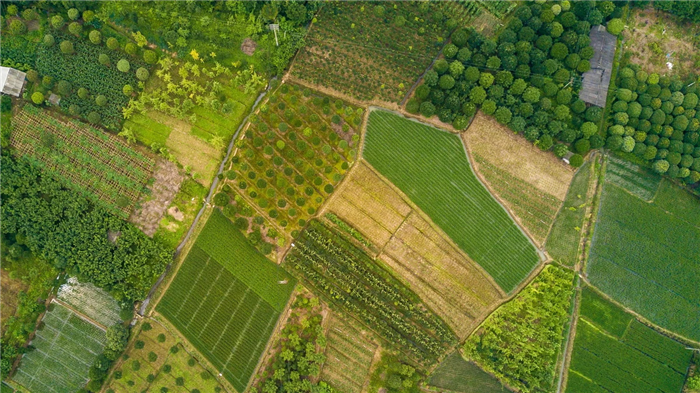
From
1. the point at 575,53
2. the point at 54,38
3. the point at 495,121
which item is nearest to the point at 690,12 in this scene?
the point at 575,53

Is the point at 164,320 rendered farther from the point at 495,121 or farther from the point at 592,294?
the point at 592,294

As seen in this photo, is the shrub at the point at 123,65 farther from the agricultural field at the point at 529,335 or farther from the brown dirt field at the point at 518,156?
the agricultural field at the point at 529,335

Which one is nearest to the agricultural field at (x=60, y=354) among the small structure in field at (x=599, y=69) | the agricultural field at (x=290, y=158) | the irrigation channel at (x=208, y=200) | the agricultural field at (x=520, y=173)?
the irrigation channel at (x=208, y=200)

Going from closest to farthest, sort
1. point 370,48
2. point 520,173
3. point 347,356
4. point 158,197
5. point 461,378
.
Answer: point 347,356
point 461,378
point 158,197
point 520,173
point 370,48

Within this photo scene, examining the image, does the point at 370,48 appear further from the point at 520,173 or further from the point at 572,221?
the point at 572,221

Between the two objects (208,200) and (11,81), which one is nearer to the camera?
(11,81)

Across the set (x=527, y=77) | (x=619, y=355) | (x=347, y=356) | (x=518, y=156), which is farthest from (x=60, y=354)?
(x=619, y=355)
